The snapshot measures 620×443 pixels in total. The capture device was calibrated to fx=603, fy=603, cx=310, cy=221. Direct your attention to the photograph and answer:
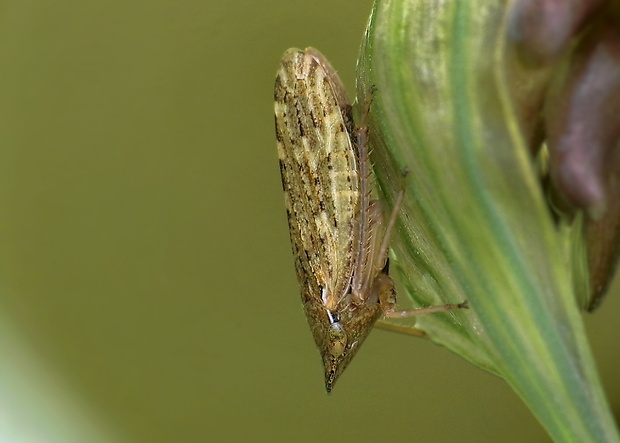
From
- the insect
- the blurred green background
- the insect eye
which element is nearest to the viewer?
the insect

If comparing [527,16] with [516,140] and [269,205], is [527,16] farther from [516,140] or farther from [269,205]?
[269,205]

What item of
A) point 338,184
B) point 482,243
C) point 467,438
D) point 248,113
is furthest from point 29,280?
point 482,243

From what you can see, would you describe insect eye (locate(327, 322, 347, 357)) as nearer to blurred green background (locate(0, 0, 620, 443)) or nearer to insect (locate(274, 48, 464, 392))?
insect (locate(274, 48, 464, 392))

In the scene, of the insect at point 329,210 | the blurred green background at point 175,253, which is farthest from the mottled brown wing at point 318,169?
the blurred green background at point 175,253

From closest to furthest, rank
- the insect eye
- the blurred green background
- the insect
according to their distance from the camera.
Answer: the insect → the insect eye → the blurred green background

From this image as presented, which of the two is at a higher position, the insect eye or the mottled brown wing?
the mottled brown wing

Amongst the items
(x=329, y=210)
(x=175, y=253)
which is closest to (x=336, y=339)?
(x=329, y=210)

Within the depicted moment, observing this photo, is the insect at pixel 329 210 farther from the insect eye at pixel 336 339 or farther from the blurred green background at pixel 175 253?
the blurred green background at pixel 175 253

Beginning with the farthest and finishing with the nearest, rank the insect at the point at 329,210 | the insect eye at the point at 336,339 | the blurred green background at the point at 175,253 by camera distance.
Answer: the blurred green background at the point at 175,253
the insect eye at the point at 336,339
the insect at the point at 329,210

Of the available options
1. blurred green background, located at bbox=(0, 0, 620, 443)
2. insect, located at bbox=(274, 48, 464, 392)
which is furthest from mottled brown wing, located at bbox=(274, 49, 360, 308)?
blurred green background, located at bbox=(0, 0, 620, 443)
